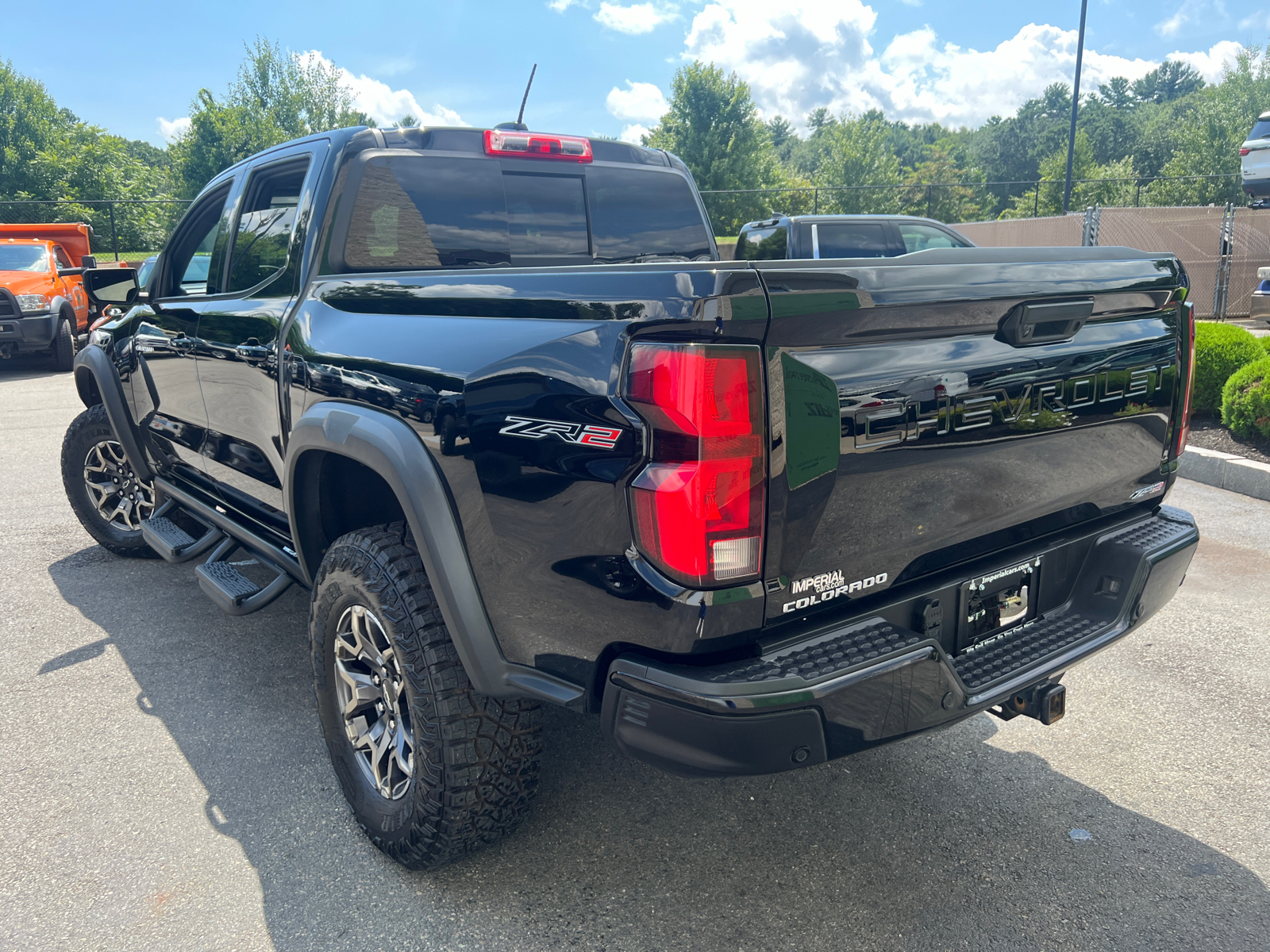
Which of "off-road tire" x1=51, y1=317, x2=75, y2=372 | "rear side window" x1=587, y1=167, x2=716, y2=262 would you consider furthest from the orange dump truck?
"rear side window" x1=587, y1=167, x2=716, y2=262

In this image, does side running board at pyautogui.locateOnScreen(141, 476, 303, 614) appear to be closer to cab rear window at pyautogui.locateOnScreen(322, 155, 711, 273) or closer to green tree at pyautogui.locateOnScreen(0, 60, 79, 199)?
cab rear window at pyautogui.locateOnScreen(322, 155, 711, 273)

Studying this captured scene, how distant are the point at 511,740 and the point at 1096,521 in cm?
177

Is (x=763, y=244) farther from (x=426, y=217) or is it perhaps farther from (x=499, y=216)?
(x=426, y=217)

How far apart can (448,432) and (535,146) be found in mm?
1642

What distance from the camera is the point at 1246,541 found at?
514 centimetres

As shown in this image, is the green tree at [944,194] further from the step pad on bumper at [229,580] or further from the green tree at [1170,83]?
the green tree at [1170,83]

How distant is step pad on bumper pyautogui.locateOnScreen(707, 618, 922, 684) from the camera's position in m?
1.80

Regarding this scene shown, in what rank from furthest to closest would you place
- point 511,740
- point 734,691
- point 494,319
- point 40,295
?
point 40,295 → point 511,740 → point 494,319 → point 734,691

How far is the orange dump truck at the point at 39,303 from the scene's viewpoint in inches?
507

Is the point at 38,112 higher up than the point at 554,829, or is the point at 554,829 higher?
the point at 38,112

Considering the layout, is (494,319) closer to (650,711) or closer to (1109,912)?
(650,711)

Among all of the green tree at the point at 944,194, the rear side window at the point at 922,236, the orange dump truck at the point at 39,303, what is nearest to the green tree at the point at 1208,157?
the green tree at the point at 944,194

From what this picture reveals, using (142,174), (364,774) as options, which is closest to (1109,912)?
(364,774)

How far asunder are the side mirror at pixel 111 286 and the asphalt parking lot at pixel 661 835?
177 cm
